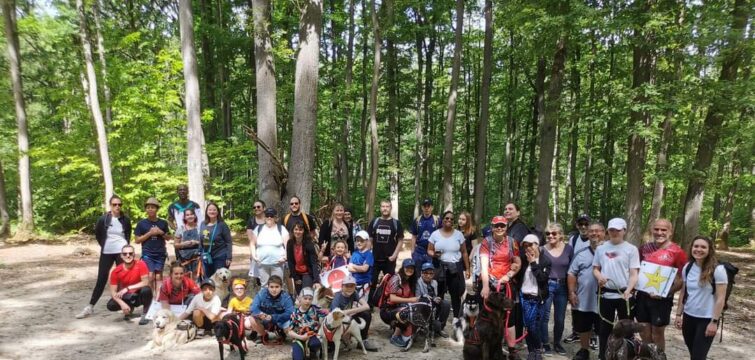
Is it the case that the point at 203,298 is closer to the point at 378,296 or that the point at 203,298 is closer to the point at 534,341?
the point at 378,296

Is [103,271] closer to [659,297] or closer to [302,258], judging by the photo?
[302,258]

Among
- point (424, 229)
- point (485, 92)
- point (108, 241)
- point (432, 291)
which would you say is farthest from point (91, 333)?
point (485, 92)

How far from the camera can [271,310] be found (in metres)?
5.28

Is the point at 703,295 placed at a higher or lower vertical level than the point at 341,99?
lower

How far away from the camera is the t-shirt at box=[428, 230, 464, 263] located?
5.84 m

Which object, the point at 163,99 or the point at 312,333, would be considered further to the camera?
the point at 163,99

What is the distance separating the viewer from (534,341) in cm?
474

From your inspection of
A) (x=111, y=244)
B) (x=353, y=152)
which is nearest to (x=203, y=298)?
(x=111, y=244)

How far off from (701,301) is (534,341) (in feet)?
5.55

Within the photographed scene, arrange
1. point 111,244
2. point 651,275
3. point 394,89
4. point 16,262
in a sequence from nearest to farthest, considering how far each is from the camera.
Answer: point 651,275 < point 111,244 < point 16,262 < point 394,89

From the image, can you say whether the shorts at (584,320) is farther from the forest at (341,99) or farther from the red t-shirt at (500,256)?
the forest at (341,99)

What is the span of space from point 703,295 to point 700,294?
2cm

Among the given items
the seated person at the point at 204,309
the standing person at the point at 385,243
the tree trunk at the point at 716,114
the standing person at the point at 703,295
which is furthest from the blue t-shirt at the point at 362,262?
the tree trunk at the point at 716,114

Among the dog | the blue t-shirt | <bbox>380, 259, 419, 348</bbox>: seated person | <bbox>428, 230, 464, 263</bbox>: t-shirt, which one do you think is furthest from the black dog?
<bbox>428, 230, 464, 263</bbox>: t-shirt
